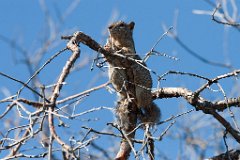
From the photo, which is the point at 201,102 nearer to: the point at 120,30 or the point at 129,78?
the point at 129,78

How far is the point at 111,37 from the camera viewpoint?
3.65 meters

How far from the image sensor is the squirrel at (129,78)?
3.49 m

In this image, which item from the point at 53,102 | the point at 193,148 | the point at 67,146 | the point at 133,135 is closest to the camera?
the point at 67,146

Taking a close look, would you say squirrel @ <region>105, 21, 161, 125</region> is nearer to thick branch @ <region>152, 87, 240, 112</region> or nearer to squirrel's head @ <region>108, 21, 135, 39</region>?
squirrel's head @ <region>108, 21, 135, 39</region>

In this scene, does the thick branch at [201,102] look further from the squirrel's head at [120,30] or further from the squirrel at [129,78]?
the squirrel's head at [120,30]

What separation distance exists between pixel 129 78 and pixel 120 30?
1.05ft

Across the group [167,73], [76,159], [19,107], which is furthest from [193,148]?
[76,159]

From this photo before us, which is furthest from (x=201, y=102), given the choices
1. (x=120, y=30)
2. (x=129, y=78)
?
(x=120, y=30)

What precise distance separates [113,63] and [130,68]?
0.48 ft

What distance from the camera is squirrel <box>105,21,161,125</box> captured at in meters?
3.49

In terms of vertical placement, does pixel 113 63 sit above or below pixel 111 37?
below

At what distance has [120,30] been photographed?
367 cm

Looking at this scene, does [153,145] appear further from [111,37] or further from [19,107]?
[19,107]

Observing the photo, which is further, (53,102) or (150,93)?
(150,93)
